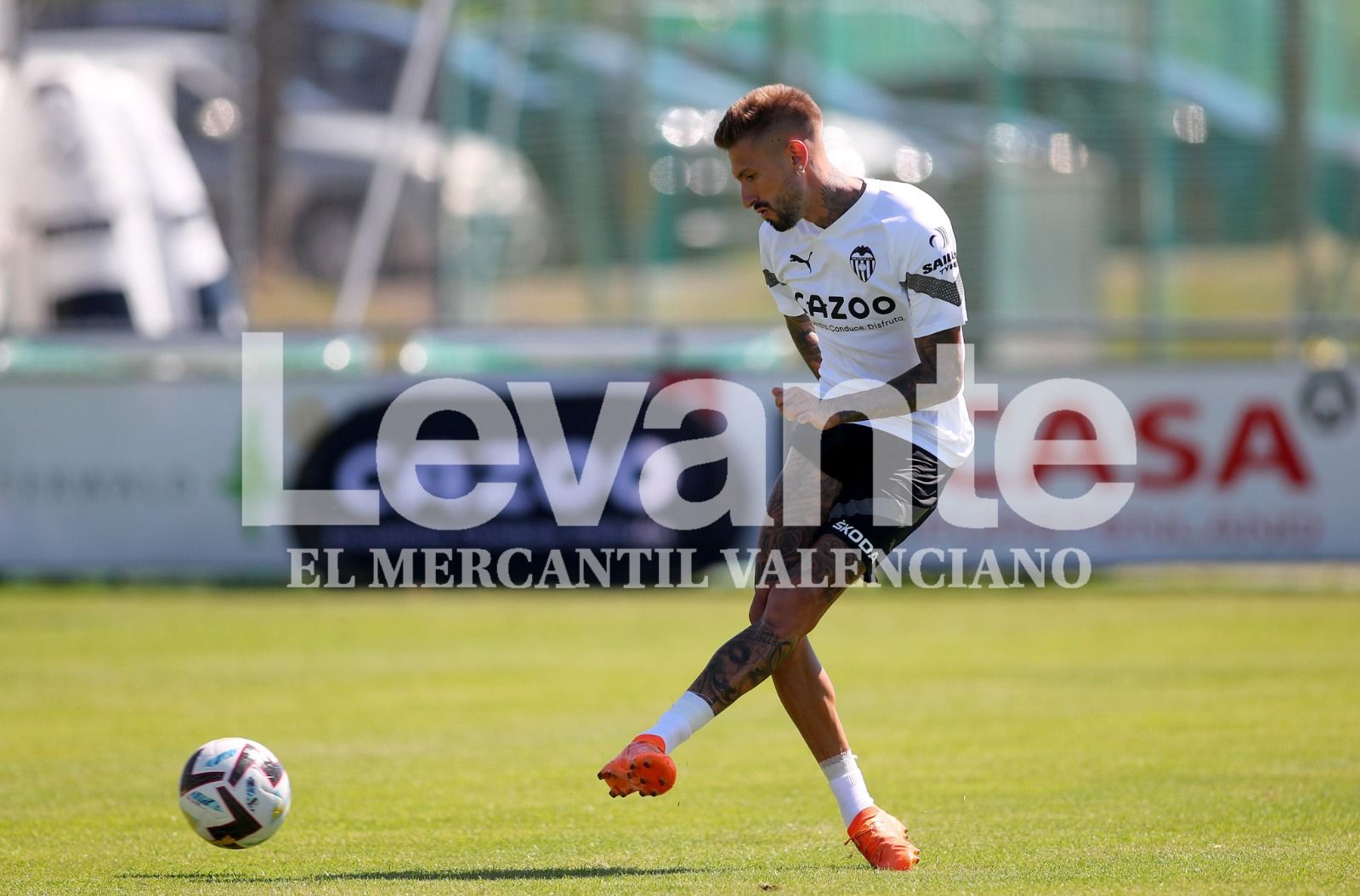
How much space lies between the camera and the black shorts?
640 cm

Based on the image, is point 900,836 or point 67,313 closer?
point 900,836

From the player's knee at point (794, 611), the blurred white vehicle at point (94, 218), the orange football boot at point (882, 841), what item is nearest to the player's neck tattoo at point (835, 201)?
the player's knee at point (794, 611)

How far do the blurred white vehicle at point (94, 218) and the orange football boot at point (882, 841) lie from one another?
44.9 ft

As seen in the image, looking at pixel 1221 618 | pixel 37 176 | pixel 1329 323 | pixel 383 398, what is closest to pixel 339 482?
pixel 383 398

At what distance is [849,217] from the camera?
634 centimetres

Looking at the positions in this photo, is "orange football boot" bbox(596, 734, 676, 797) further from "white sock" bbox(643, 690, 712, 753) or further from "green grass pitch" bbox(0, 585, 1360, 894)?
"green grass pitch" bbox(0, 585, 1360, 894)

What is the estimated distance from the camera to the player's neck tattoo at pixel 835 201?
6344mm

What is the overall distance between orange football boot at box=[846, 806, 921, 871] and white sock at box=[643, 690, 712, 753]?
0.67 metres

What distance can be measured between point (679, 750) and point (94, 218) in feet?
40.0

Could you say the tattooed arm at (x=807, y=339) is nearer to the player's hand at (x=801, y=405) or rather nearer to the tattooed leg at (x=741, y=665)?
the player's hand at (x=801, y=405)

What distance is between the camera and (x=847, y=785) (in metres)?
6.46

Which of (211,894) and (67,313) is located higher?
(67,313)

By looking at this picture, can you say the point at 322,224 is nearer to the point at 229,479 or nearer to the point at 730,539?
the point at 229,479

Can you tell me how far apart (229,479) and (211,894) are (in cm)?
1110
